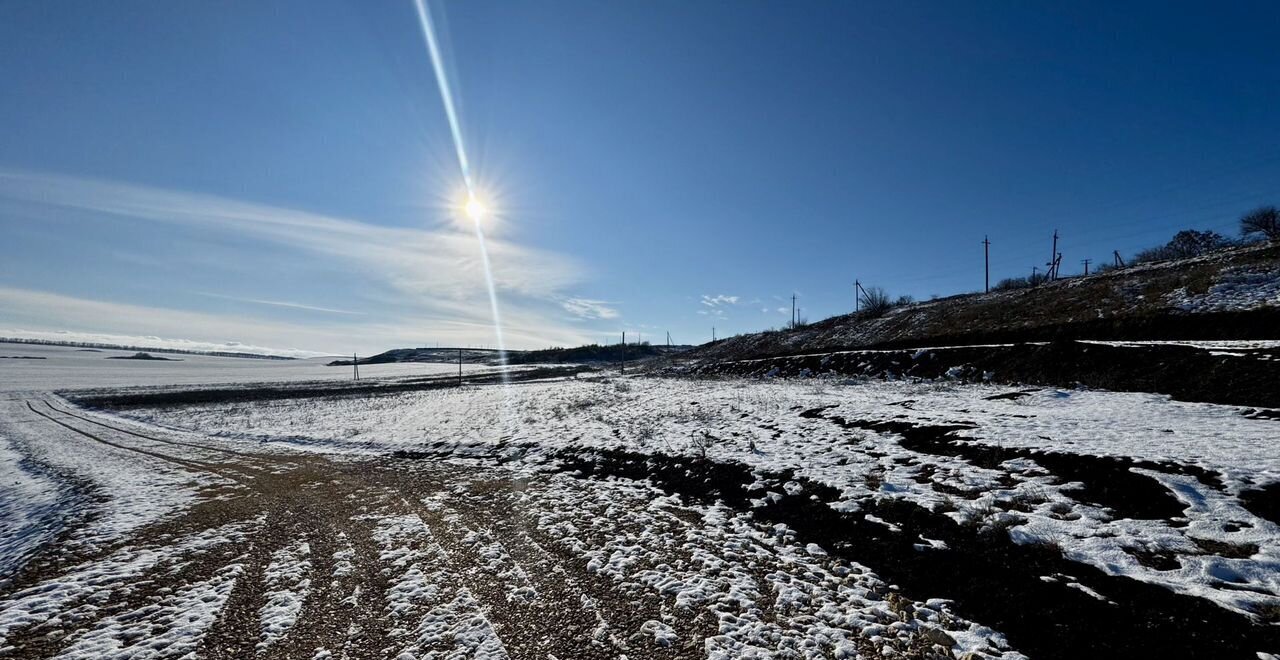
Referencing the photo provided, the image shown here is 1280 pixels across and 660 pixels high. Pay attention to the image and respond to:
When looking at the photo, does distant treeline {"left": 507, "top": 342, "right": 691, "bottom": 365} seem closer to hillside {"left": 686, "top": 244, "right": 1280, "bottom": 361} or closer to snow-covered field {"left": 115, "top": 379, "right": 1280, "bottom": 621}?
hillside {"left": 686, "top": 244, "right": 1280, "bottom": 361}

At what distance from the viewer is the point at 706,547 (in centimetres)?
777

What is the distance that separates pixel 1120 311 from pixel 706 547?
29.6 m

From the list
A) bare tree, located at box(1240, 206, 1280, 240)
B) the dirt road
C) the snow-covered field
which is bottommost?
the dirt road

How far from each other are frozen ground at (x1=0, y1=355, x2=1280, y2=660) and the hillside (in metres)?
11.0

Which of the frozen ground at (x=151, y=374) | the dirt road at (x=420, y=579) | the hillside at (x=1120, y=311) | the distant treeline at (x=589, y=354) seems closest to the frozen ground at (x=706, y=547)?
the dirt road at (x=420, y=579)

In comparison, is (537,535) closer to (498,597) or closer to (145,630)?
(498,597)

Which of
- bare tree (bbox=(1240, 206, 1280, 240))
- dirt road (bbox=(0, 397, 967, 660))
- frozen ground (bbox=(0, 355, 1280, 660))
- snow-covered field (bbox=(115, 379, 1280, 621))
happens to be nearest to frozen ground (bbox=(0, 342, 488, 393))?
snow-covered field (bbox=(115, 379, 1280, 621))

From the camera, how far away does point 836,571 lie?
6.80 m

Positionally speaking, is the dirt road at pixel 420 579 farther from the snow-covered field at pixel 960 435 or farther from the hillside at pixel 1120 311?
the hillside at pixel 1120 311

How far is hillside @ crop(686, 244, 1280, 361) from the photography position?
19.6 metres

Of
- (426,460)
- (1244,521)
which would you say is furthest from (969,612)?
(426,460)

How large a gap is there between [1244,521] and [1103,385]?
13.4 metres

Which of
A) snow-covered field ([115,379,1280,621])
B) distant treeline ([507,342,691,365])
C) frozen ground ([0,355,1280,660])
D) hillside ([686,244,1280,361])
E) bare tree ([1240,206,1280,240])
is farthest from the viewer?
distant treeline ([507,342,691,365])

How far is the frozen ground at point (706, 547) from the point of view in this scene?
5.23 metres
